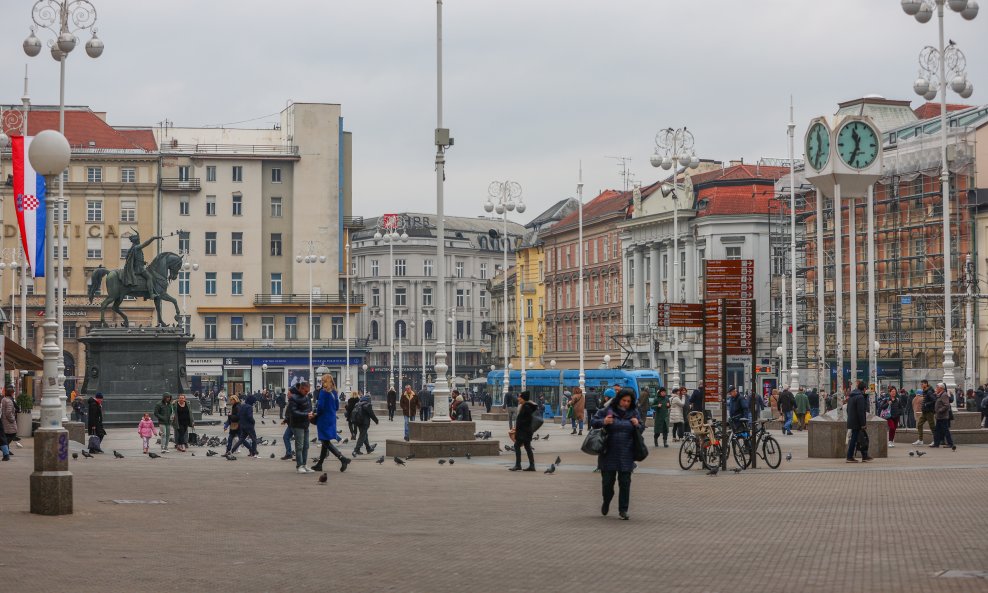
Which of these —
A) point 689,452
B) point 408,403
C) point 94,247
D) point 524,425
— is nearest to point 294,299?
point 94,247

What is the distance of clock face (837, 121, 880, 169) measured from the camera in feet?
109

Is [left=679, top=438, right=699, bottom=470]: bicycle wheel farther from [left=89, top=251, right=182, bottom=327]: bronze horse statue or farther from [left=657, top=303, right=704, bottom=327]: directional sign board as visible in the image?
[left=89, top=251, right=182, bottom=327]: bronze horse statue

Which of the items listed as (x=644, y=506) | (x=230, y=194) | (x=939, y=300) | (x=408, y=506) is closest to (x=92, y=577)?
(x=408, y=506)

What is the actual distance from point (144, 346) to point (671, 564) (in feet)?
131

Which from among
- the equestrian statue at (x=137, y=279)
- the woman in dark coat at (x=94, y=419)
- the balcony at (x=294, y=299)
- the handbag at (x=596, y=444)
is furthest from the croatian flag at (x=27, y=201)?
the balcony at (x=294, y=299)

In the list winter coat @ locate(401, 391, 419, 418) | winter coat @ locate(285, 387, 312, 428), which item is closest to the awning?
winter coat @ locate(401, 391, 419, 418)

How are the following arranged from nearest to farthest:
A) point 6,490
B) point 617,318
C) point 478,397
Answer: point 6,490, point 617,318, point 478,397

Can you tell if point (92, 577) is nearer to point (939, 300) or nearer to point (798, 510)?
point (798, 510)

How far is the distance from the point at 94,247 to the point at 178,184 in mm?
7581

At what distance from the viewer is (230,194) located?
114m

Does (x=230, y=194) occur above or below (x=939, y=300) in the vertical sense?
above

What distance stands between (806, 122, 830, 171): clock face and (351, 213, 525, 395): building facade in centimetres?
12392

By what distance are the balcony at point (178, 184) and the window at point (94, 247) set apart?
5.99 m

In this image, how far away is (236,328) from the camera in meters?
114
